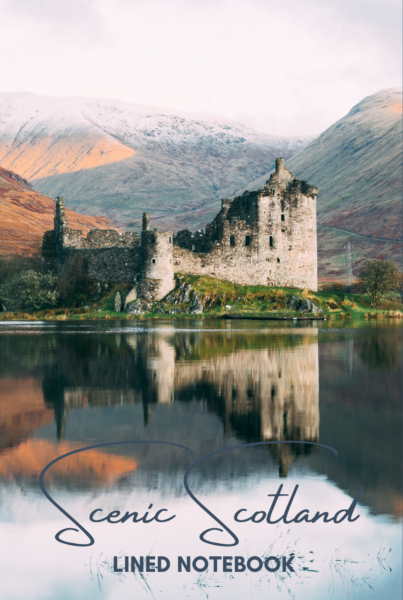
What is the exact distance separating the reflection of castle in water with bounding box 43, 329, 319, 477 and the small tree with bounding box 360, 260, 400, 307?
36.5 metres

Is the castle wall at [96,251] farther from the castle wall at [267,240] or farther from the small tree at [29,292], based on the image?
the castle wall at [267,240]

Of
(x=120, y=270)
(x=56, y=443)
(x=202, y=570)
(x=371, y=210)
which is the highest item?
(x=371, y=210)

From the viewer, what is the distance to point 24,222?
15375 cm

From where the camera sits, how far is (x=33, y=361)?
22.3 m

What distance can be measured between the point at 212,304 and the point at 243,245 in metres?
7.33

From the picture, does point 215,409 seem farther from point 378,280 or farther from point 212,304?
point 378,280

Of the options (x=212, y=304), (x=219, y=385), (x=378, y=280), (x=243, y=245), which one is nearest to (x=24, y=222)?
(x=243, y=245)

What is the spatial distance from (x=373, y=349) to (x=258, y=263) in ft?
104

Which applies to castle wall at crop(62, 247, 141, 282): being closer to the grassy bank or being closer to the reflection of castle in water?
the grassy bank

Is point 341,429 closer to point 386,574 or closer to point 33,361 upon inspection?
point 386,574

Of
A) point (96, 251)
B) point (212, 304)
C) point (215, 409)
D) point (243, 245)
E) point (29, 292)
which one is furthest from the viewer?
point (243, 245)

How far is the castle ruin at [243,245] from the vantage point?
56438mm

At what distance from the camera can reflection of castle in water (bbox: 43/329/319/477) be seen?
1159cm

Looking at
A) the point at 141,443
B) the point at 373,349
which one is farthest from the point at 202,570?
the point at 373,349
